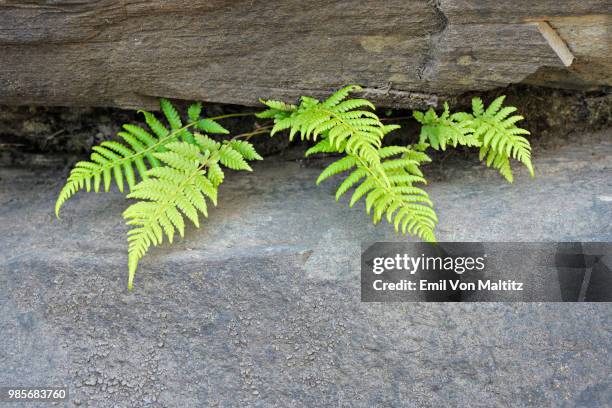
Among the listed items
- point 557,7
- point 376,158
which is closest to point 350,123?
point 376,158

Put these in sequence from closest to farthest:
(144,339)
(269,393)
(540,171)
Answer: (269,393) < (144,339) < (540,171)

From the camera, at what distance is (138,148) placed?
151 inches

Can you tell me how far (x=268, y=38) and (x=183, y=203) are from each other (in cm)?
112

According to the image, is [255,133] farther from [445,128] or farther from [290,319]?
[290,319]

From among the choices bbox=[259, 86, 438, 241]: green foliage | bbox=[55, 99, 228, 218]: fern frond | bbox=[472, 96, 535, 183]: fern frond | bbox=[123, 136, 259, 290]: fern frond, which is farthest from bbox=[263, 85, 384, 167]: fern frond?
bbox=[472, 96, 535, 183]: fern frond

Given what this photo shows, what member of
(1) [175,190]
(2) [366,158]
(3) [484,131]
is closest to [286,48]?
(2) [366,158]

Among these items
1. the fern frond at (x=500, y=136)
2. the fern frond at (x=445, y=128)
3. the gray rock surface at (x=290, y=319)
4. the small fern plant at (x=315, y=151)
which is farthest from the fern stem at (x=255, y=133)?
the fern frond at (x=500, y=136)

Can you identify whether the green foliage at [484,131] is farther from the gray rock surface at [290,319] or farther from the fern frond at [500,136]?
the gray rock surface at [290,319]

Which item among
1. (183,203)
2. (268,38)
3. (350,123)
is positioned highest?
(268,38)

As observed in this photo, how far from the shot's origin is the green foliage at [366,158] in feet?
10.9

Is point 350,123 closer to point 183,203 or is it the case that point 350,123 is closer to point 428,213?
point 428,213

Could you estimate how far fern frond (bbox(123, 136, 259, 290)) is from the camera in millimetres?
3317

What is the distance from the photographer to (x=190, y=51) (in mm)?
3686

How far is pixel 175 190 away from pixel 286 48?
43.4 inches
